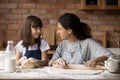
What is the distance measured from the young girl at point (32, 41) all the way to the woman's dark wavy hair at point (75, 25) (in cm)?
27

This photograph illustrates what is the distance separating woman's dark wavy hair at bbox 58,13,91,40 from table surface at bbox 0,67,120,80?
437mm

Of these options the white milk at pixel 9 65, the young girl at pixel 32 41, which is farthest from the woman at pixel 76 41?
the white milk at pixel 9 65

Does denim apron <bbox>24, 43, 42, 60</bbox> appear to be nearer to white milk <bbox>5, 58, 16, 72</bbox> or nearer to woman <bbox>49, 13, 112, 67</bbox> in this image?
woman <bbox>49, 13, 112, 67</bbox>

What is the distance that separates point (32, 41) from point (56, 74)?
0.74 meters

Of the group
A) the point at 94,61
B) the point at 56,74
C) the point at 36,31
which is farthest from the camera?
the point at 36,31

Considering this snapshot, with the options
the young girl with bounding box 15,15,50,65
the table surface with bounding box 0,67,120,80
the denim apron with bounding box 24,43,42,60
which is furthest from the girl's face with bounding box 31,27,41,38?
the table surface with bounding box 0,67,120,80

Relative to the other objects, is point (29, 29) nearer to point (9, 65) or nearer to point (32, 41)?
point (32, 41)

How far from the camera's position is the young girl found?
238cm

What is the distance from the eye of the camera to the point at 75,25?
7.25 ft

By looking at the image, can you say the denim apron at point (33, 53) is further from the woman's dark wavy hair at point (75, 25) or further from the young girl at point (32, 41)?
the woman's dark wavy hair at point (75, 25)

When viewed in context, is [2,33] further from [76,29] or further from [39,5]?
[76,29]

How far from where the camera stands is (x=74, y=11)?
378 centimetres

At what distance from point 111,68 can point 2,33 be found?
7.46ft

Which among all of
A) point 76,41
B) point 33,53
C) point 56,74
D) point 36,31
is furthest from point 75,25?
point 56,74
